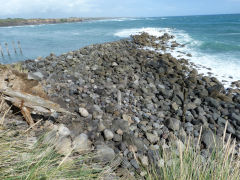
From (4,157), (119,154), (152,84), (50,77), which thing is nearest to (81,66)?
(50,77)

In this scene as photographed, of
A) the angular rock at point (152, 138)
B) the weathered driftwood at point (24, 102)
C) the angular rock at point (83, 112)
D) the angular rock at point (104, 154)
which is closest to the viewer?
the weathered driftwood at point (24, 102)

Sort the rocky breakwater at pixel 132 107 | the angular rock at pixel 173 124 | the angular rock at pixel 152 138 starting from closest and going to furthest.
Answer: the rocky breakwater at pixel 132 107 → the angular rock at pixel 152 138 → the angular rock at pixel 173 124

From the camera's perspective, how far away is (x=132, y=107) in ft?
21.2

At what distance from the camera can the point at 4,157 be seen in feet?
6.07

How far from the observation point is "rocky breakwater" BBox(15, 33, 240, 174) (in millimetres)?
4262

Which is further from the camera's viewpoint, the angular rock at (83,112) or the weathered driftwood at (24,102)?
the angular rock at (83,112)

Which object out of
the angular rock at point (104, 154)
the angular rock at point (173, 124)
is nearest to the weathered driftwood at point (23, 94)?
the angular rock at point (104, 154)

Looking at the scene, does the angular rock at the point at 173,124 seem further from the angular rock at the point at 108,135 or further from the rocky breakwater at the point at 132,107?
the angular rock at the point at 108,135

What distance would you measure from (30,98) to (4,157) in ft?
7.08

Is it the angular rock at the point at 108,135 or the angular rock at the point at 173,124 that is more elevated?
the angular rock at the point at 108,135

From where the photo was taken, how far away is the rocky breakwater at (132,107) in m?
4.26

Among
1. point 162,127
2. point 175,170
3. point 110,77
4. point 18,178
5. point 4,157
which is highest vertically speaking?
point 4,157

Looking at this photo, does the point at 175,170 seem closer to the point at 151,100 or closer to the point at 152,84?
the point at 151,100

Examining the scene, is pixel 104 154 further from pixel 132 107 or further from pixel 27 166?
pixel 132 107
